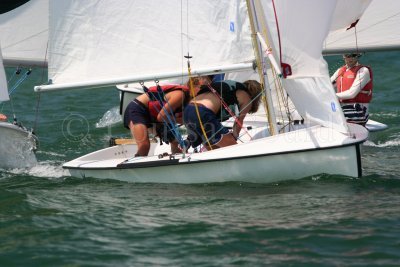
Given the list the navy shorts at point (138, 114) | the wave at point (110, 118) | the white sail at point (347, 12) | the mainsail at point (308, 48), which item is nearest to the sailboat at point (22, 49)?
the navy shorts at point (138, 114)

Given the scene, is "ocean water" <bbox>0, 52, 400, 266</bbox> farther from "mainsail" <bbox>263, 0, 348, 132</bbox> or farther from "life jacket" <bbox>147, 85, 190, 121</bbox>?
"life jacket" <bbox>147, 85, 190, 121</bbox>

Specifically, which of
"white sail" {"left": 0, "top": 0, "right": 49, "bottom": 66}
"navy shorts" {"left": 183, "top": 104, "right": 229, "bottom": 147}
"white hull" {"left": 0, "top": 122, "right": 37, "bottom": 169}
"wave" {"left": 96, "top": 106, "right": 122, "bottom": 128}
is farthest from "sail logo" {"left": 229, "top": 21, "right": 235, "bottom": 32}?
"wave" {"left": 96, "top": 106, "right": 122, "bottom": 128}

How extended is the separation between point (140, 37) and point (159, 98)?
2.10 ft

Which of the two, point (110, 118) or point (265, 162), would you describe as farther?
point (110, 118)

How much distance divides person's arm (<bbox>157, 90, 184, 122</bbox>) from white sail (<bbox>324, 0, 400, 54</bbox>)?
315 cm

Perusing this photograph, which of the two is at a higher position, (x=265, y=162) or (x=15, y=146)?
(x=15, y=146)

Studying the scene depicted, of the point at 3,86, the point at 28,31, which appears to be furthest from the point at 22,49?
the point at 3,86

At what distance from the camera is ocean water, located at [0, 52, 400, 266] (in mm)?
6441

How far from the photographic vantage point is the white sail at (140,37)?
8.50 m

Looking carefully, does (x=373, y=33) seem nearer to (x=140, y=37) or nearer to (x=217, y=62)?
(x=217, y=62)

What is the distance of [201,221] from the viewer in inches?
285

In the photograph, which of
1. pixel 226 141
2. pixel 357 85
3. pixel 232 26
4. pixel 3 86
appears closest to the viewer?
pixel 232 26

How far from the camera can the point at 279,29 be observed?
8.40 m

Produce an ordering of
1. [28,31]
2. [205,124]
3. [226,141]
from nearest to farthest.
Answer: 1. [205,124]
2. [226,141]
3. [28,31]
